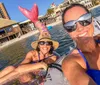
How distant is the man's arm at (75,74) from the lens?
1.81 m

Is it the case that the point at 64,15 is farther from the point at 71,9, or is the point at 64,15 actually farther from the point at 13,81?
the point at 13,81

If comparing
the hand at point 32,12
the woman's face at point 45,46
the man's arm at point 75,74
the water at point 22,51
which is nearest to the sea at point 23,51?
the water at point 22,51

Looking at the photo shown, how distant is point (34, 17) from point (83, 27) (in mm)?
5128

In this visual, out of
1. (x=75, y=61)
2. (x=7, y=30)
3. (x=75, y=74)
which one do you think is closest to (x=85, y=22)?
(x=75, y=61)

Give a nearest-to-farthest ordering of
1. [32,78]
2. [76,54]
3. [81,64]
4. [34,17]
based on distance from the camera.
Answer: [81,64] → [76,54] → [32,78] → [34,17]

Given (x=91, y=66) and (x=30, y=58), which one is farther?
(x=30, y=58)

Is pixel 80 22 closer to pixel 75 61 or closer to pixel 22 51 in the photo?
pixel 75 61

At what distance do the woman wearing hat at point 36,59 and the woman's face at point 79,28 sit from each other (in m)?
2.50

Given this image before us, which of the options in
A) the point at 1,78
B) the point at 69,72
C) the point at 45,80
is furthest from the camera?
the point at 1,78

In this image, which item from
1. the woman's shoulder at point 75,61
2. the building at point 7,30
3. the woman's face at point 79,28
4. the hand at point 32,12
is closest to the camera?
the woman's shoulder at point 75,61

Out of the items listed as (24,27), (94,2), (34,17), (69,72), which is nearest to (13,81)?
(34,17)

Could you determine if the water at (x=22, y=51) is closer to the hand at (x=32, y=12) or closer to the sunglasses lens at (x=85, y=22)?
the hand at (x=32, y=12)

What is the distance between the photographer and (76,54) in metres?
2.38

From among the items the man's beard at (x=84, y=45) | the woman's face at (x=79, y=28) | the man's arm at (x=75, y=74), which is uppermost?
the woman's face at (x=79, y=28)
